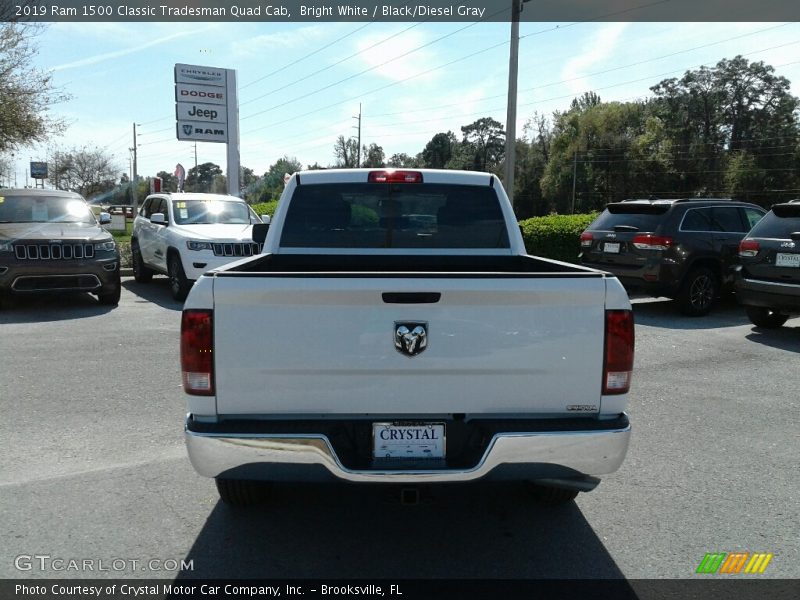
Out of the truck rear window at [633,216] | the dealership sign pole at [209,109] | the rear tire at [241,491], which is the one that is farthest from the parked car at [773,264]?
the dealership sign pole at [209,109]

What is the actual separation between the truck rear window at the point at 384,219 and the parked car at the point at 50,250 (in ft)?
22.9

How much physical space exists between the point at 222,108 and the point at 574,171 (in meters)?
56.9

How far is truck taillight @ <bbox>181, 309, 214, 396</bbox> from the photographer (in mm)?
2895

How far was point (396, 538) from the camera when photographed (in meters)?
3.53

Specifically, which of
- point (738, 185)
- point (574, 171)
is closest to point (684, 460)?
point (738, 185)

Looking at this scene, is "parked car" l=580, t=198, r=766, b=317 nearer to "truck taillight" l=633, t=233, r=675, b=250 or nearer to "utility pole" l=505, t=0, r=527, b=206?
"truck taillight" l=633, t=233, r=675, b=250

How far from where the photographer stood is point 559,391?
3006 millimetres

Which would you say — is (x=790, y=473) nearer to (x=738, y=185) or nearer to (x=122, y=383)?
(x=122, y=383)

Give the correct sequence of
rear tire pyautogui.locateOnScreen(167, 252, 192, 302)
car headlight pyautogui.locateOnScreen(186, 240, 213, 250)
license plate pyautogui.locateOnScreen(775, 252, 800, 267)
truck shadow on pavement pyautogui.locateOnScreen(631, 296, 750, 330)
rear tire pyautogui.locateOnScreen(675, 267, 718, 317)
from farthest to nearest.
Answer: rear tire pyautogui.locateOnScreen(167, 252, 192, 302) < car headlight pyautogui.locateOnScreen(186, 240, 213, 250) < rear tire pyautogui.locateOnScreen(675, 267, 718, 317) < truck shadow on pavement pyautogui.locateOnScreen(631, 296, 750, 330) < license plate pyautogui.locateOnScreen(775, 252, 800, 267)

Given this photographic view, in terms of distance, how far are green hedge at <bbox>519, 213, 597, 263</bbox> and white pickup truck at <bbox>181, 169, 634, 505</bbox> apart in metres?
12.5

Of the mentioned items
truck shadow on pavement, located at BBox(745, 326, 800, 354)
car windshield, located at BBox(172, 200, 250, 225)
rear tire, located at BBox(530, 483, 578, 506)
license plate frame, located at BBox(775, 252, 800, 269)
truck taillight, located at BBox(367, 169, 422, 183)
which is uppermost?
truck taillight, located at BBox(367, 169, 422, 183)

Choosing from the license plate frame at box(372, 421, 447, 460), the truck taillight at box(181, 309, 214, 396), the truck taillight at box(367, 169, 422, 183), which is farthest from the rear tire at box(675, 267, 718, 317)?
the truck taillight at box(181, 309, 214, 396)

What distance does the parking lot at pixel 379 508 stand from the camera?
3.28 metres

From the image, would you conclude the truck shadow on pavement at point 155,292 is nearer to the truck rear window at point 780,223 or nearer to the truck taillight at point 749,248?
the truck taillight at point 749,248
